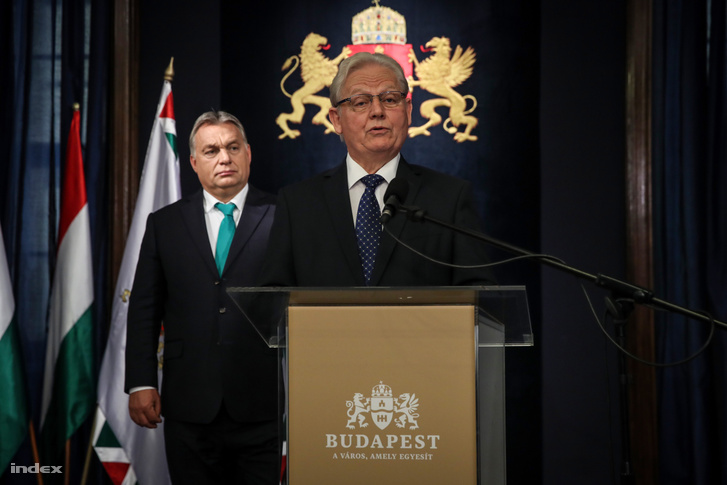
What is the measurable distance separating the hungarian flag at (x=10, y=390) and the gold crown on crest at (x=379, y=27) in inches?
79.7

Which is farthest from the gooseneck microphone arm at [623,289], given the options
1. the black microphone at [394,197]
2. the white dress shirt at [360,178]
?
the white dress shirt at [360,178]

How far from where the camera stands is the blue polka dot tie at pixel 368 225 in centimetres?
216

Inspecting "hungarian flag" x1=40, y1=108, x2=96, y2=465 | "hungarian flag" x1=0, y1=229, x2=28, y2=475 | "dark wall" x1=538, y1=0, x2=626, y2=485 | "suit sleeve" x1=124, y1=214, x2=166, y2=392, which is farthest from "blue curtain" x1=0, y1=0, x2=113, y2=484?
"dark wall" x1=538, y1=0, x2=626, y2=485

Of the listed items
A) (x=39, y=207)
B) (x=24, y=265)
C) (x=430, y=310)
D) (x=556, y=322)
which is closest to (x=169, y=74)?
(x=39, y=207)

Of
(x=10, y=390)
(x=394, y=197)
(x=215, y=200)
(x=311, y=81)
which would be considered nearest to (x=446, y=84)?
(x=311, y=81)

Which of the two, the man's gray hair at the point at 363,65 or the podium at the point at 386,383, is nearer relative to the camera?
the podium at the point at 386,383

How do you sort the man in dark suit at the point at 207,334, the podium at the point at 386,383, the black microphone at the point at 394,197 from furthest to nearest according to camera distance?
the man in dark suit at the point at 207,334, the black microphone at the point at 394,197, the podium at the point at 386,383

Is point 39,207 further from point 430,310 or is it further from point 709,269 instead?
point 709,269

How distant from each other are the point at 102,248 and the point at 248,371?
132 cm

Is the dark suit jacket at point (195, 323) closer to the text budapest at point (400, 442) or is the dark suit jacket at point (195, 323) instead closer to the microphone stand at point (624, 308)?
the text budapest at point (400, 442)

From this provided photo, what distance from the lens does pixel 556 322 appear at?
12.4 feet

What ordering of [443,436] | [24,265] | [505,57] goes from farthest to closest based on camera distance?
[505,57] < [24,265] < [443,436]

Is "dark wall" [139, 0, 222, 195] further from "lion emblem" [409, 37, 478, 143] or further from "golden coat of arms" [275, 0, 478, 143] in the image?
"lion emblem" [409, 37, 478, 143]

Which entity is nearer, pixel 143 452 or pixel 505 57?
pixel 143 452
